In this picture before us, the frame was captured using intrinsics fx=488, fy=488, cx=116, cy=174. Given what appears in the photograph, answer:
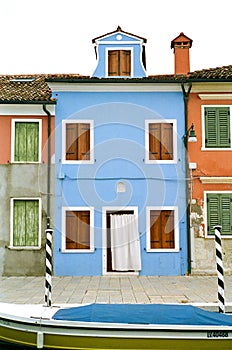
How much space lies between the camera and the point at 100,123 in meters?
17.2

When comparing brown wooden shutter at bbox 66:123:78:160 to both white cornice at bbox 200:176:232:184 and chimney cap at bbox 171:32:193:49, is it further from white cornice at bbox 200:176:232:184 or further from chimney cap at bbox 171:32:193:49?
chimney cap at bbox 171:32:193:49

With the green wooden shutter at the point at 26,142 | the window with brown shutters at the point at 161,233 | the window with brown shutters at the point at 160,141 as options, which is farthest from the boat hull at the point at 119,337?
the window with brown shutters at the point at 160,141

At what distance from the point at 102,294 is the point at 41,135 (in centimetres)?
664

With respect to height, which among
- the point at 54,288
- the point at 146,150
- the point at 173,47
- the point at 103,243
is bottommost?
the point at 54,288

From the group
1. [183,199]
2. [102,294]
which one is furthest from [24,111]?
[102,294]

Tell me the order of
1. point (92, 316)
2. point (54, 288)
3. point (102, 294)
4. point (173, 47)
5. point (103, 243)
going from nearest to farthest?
point (92, 316)
point (102, 294)
point (54, 288)
point (103, 243)
point (173, 47)

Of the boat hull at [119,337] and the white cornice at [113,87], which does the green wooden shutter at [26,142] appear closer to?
the white cornice at [113,87]

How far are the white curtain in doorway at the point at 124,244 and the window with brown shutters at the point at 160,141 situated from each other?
8.01 ft

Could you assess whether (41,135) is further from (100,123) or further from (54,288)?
(54,288)

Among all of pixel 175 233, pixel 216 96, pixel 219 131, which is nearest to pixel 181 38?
pixel 216 96

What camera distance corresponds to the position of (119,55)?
58.4 ft

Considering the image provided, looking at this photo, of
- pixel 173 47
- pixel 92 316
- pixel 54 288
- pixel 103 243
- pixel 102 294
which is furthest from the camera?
pixel 173 47

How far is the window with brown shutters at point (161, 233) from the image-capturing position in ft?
55.1

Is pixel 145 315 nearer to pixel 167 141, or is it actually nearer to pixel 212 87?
pixel 167 141
